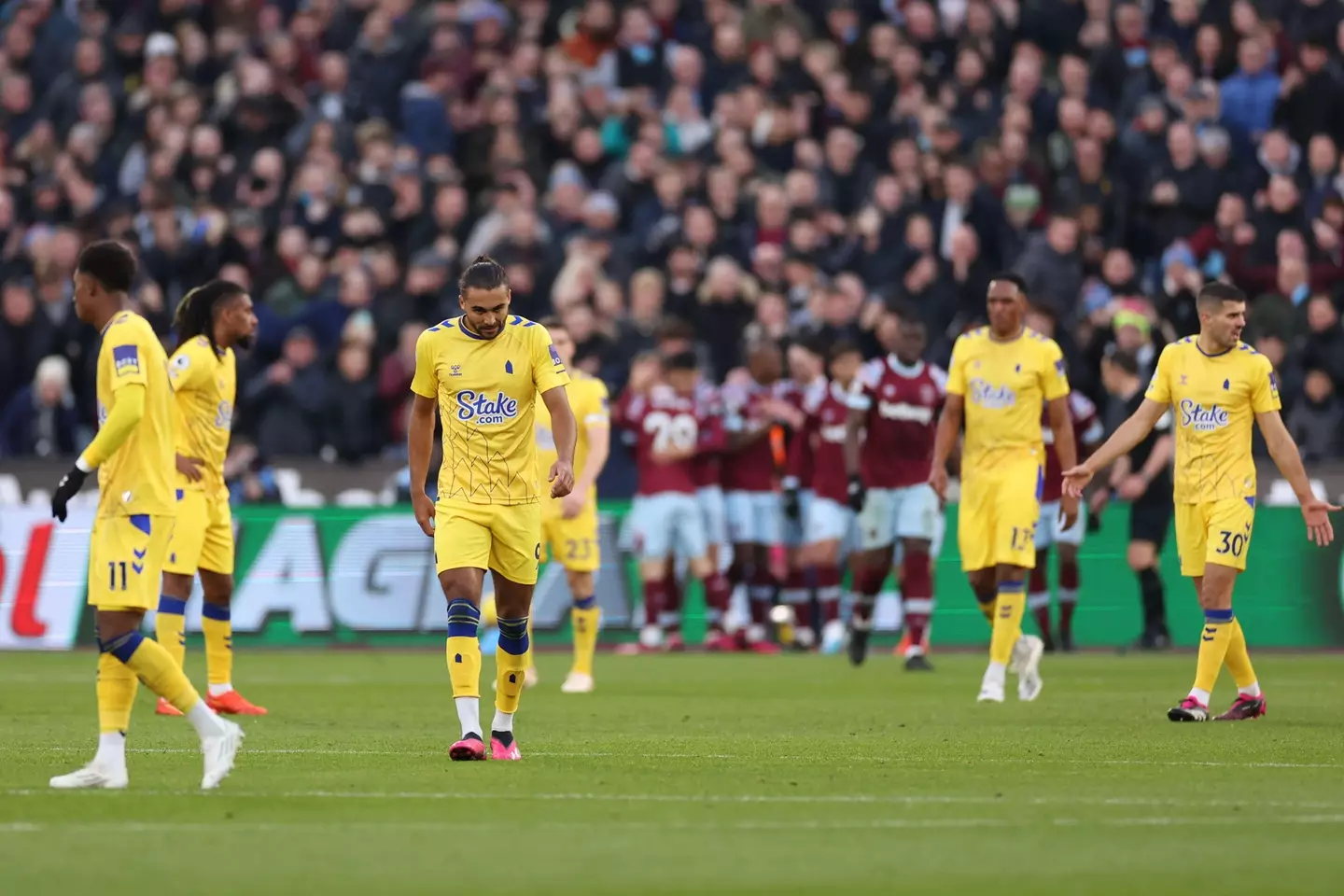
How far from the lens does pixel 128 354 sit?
9500 mm

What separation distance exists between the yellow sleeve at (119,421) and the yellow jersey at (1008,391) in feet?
25.1

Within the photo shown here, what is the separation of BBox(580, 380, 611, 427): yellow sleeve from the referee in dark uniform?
6.44m

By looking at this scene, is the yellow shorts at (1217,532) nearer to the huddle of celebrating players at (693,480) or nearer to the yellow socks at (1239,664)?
the huddle of celebrating players at (693,480)

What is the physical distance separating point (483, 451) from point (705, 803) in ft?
9.03

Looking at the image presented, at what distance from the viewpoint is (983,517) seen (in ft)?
51.8

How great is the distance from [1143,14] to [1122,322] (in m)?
5.77

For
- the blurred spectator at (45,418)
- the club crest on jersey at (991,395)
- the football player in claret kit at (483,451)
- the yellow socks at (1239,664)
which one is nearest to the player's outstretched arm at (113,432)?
the football player in claret kit at (483,451)

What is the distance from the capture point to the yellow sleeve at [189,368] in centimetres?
1467

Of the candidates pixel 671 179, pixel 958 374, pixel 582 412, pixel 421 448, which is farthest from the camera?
pixel 671 179

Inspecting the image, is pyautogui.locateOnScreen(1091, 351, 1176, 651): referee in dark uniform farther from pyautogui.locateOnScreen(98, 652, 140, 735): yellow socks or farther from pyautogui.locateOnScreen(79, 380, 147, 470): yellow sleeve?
pyautogui.locateOnScreen(79, 380, 147, 470): yellow sleeve

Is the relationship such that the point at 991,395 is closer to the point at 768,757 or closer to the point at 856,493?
the point at 856,493

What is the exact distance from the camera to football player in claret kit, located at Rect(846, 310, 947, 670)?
20000 mm

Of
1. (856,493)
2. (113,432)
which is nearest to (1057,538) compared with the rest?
(856,493)

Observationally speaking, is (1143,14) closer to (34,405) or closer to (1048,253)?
(1048,253)
